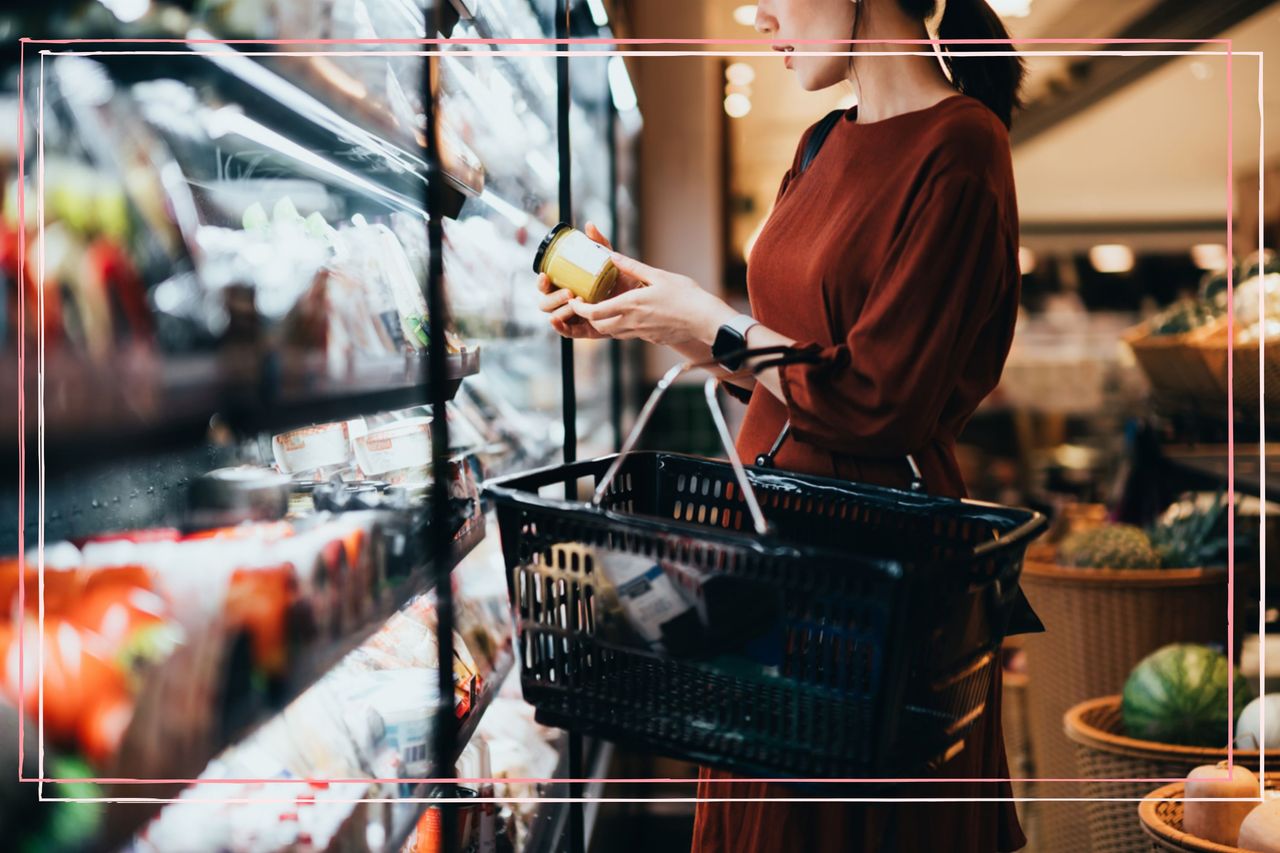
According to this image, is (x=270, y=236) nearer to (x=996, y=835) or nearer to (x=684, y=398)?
(x=996, y=835)

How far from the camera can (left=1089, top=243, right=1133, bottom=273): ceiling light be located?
44.3 ft

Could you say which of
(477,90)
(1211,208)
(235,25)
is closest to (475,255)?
(477,90)

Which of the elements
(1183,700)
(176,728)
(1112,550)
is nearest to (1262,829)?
(1183,700)

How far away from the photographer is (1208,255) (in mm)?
13672

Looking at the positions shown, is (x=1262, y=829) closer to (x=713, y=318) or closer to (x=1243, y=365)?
(x=713, y=318)

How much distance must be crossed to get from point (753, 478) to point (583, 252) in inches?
13.2

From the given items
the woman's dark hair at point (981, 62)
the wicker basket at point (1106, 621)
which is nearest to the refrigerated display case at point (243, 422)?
the woman's dark hair at point (981, 62)

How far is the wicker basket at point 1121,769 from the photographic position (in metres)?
2.38

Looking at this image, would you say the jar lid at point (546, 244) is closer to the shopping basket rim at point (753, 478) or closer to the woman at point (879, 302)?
the woman at point (879, 302)

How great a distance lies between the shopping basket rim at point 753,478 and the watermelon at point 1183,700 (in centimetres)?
148

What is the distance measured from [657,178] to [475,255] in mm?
3031

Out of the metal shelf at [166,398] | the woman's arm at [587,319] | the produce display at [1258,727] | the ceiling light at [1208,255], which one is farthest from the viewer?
the ceiling light at [1208,255]

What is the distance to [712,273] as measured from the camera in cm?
541

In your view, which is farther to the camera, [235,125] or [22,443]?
[235,125]
